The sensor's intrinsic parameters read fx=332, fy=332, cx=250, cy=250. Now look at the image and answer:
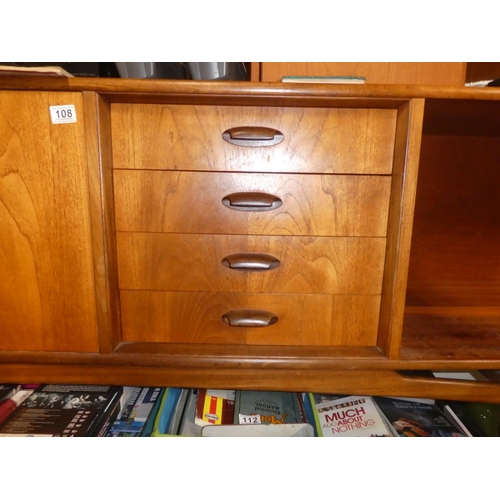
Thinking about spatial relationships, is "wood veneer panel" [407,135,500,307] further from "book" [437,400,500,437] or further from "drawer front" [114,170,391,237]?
"drawer front" [114,170,391,237]

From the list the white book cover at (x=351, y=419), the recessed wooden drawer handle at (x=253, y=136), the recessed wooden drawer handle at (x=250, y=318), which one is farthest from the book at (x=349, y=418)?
the recessed wooden drawer handle at (x=253, y=136)

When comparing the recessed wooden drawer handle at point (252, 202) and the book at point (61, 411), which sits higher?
the recessed wooden drawer handle at point (252, 202)

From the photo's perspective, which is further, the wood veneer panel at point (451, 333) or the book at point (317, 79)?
the wood veneer panel at point (451, 333)

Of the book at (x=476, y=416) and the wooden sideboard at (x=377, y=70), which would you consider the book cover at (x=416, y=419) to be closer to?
the book at (x=476, y=416)

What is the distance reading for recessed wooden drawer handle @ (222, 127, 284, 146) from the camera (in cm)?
67

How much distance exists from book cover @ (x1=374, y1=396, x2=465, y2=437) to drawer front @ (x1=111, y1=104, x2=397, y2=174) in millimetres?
598

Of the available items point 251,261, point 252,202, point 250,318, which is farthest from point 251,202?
point 250,318

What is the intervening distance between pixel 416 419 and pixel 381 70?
0.86 m

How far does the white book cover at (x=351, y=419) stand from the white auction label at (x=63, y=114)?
82 cm

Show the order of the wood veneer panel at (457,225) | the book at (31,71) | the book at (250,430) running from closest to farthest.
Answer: the book at (31,71)
the book at (250,430)
the wood veneer panel at (457,225)

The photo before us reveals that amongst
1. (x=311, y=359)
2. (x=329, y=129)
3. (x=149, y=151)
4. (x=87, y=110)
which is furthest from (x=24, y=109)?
(x=311, y=359)

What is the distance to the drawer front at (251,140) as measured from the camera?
671mm

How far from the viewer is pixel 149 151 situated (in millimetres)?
680

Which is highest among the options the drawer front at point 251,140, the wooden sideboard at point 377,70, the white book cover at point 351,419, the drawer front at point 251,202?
the wooden sideboard at point 377,70
